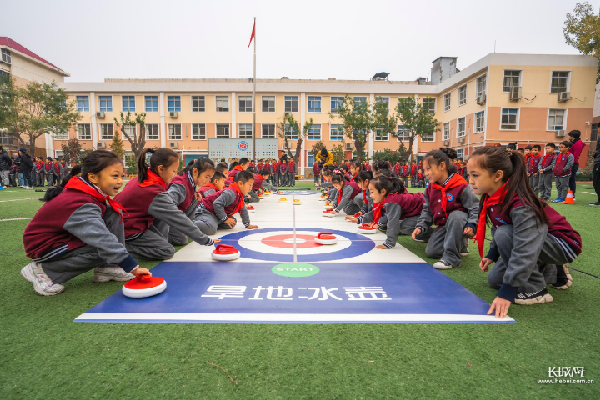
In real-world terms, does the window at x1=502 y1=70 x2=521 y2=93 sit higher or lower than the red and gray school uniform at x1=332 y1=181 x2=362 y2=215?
higher

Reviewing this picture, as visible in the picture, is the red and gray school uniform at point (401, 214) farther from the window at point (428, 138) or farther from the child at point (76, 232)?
the window at point (428, 138)

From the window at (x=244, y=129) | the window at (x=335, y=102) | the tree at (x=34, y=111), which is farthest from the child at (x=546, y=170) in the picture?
the tree at (x=34, y=111)

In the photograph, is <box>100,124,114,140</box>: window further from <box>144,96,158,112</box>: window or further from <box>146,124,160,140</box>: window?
<box>144,96,158,112</box>: window

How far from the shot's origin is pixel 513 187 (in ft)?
7.06

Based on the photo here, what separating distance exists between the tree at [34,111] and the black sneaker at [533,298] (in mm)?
32777

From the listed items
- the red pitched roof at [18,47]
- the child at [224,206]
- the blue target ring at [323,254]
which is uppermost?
the red pitched roof at [18,47]

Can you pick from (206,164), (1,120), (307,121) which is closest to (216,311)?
(206,164)

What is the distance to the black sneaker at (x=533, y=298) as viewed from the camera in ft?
7.48

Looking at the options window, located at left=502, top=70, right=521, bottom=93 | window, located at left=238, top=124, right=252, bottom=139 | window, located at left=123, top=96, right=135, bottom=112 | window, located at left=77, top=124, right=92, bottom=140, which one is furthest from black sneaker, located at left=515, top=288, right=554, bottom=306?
window, located at left=77, top=124, right=92, bottom=140

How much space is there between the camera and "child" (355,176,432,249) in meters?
4.00

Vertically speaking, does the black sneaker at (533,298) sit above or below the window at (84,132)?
below

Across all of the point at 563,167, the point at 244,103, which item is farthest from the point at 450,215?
the point at 244,103

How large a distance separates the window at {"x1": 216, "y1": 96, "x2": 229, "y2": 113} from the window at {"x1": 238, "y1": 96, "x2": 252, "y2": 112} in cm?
118

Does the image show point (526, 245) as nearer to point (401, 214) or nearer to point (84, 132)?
point (401, 214)
